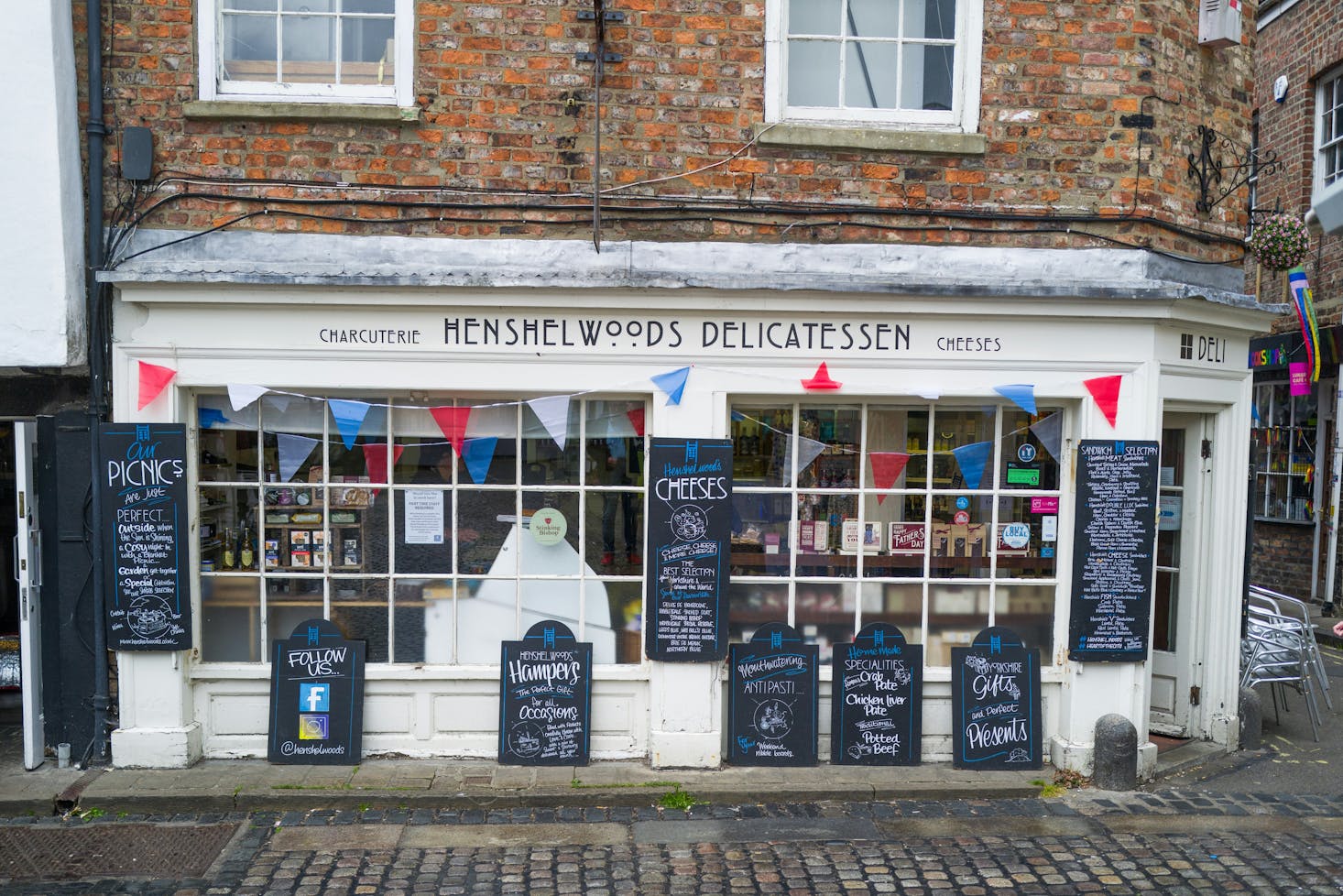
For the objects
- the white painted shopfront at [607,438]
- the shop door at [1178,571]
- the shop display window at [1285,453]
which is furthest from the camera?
the shop display window at [1285,453]

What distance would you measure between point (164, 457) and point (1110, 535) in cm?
592

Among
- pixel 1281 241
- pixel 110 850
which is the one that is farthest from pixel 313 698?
pixel 1281 241

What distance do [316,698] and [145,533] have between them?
1.47m

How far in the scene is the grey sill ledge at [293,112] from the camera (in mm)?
6109

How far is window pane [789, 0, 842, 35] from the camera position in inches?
255

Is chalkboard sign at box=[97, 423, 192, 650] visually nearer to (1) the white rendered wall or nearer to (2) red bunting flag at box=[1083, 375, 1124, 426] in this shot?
(1) the white rendered wall

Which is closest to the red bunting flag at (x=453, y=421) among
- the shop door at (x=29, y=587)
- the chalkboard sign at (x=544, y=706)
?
the chalkboard sign at (x=544, y=706)

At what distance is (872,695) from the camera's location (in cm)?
650

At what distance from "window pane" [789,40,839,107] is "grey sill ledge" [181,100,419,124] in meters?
2.41

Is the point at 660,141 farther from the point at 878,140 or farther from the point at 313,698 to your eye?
the point at 313,698

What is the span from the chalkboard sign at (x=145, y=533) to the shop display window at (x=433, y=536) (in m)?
0.26

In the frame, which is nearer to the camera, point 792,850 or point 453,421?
point 792,850

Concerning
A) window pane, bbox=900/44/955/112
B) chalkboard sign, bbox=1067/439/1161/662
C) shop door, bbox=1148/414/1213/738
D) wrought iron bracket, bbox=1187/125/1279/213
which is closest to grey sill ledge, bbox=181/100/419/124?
window pane, bbox=900/44/955/112

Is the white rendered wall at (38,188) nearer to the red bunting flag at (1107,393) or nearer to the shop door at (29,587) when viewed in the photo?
the shop door at (29,587)
